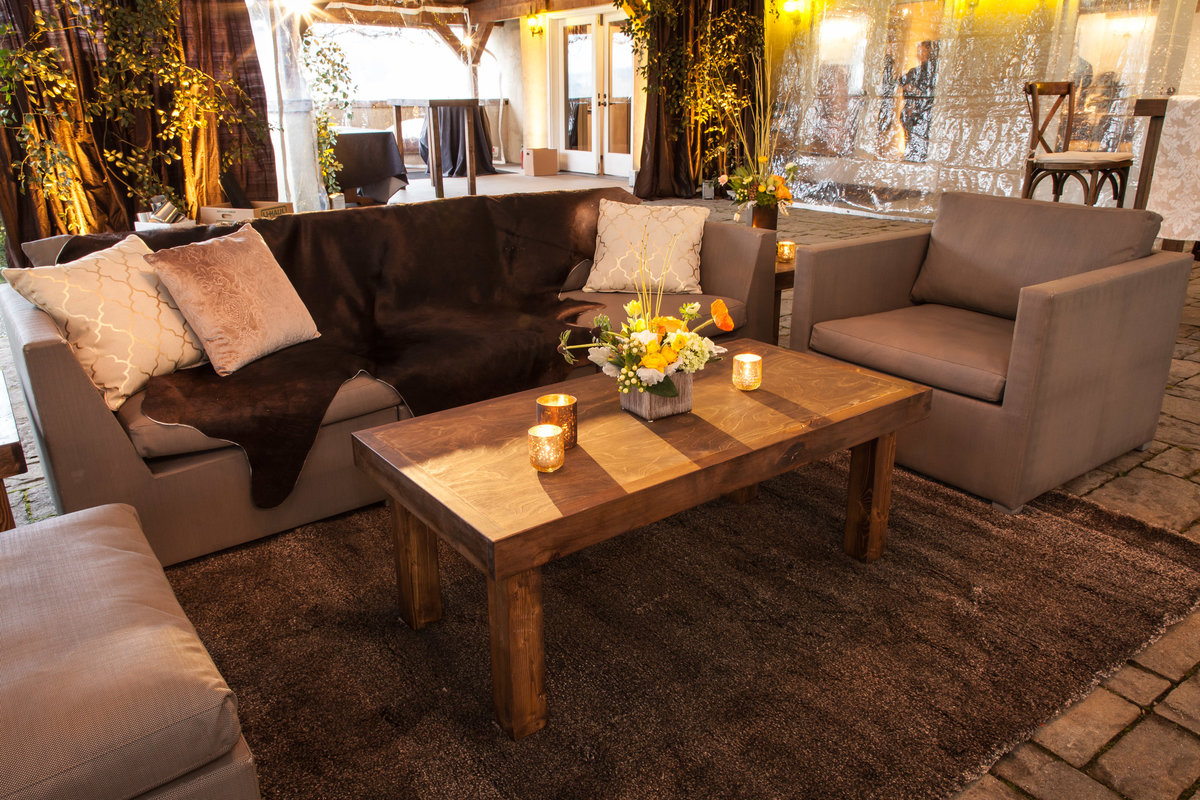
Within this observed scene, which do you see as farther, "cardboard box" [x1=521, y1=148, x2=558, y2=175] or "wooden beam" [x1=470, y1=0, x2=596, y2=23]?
"cardboard box" [x1=521, y1=148, x2=558, y2=175]

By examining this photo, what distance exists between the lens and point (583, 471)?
1.72 metres

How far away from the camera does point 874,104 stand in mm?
7562

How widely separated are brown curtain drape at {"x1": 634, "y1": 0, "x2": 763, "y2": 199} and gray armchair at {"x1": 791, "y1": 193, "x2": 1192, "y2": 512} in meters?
5.74

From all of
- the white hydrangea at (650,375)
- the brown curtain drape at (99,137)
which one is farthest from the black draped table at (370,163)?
the white hydrangea at (650,375)

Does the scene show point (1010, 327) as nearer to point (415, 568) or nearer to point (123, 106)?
point (415, 568)

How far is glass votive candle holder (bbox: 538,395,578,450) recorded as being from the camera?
1.80 metres

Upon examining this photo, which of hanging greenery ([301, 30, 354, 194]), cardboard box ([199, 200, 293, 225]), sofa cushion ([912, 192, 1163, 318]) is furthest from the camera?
hanging greenery ([301, 30, 354, 194])

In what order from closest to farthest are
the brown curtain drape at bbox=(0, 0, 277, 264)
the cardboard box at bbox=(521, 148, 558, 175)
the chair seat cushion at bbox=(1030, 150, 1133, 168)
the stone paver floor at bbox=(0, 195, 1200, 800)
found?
1. the stone paver floor at bbox=(0, 195, 1200, 800)
2. the brown curtain drape at bbox=(0, 0, 277, 264)
3. the chair seat cushion at bbox=(1030, 150, 1133, 168)
4. the cardboard box at bbox=(521, 148, 558, 175)

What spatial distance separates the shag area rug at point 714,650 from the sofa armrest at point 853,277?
766 mm

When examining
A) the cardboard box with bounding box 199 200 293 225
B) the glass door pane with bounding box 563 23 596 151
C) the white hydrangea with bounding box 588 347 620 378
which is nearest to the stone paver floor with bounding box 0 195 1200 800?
the white hydrangea with bounding box 588 347 620 378

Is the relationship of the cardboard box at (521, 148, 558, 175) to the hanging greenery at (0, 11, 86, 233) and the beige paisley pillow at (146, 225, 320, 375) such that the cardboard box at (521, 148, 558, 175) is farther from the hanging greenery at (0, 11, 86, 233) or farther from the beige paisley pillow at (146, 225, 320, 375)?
the beige paisley pillow at (146, 225, 320, 375)

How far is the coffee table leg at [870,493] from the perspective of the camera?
2.16 meters

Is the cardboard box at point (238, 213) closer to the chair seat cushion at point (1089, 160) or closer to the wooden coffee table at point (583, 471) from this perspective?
the wooden coffee table at point (583, 471)

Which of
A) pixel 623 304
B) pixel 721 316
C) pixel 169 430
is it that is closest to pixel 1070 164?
pixel 623 304
